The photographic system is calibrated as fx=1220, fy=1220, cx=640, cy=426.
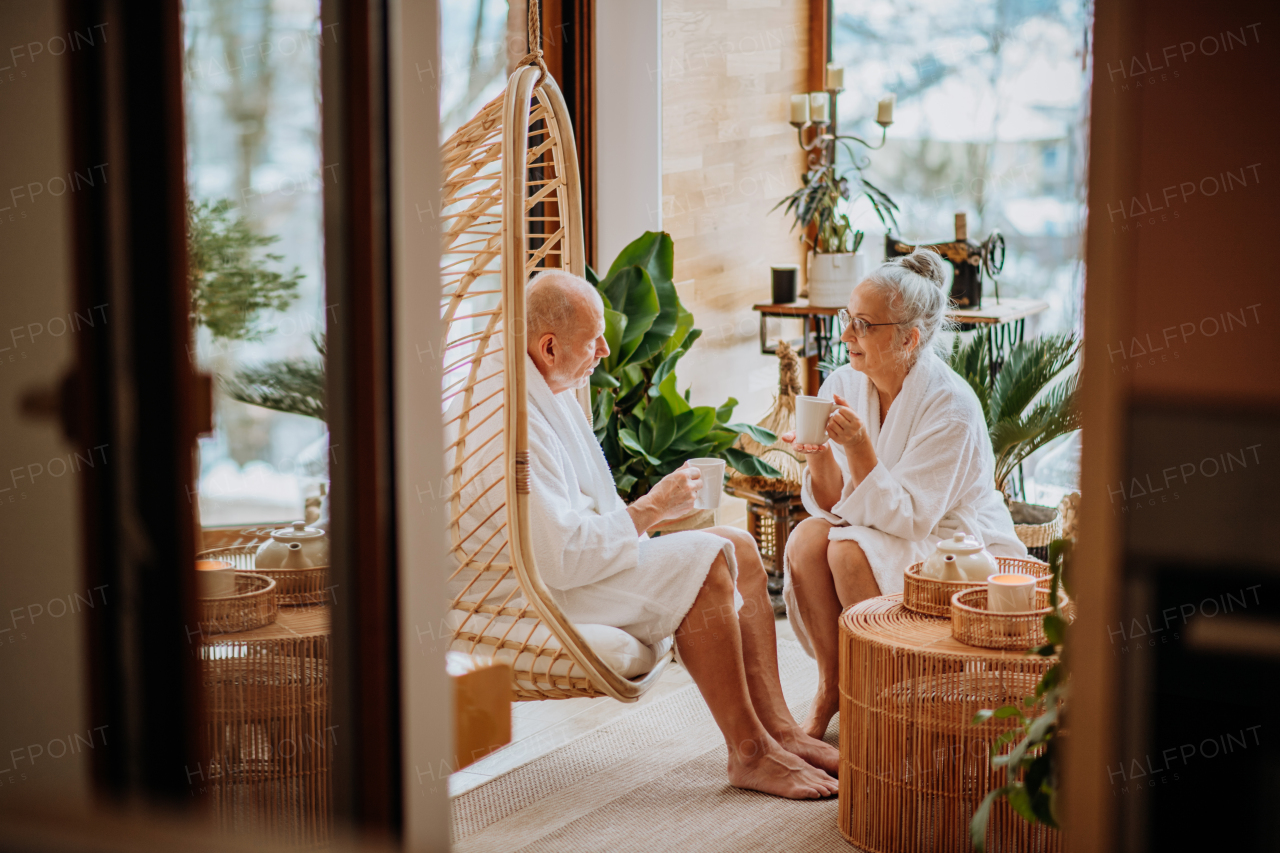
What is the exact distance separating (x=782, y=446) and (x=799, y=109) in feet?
4.04

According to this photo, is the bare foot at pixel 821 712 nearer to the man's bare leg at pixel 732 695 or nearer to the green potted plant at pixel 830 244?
the man's bare leg at pixel 732 695

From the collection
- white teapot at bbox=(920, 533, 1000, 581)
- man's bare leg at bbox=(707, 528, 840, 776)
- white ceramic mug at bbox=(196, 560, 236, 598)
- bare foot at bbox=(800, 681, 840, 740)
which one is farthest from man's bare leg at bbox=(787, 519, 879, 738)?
white ceramic mug at bbox=(196, 560, 236, 598)

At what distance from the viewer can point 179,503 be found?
0.93 m

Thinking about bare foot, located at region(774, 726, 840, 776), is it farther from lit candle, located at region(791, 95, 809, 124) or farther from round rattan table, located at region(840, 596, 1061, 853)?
lit candle, located at region(791, 95, 809, 124)

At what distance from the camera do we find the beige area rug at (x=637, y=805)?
7.74 feet

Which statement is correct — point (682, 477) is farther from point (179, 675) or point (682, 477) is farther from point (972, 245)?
point (972, 245)

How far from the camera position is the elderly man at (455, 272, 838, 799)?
2.46 m

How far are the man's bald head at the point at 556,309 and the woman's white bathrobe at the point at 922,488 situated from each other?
0.77 metres

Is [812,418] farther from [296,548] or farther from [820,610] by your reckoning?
[296,548]

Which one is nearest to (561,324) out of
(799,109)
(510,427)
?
(510,427)

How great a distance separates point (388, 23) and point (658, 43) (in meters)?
3.22

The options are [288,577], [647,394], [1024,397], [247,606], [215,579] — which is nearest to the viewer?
[288,577]

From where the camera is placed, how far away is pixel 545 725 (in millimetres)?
3062

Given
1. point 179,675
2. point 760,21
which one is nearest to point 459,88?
A: point 760,21
